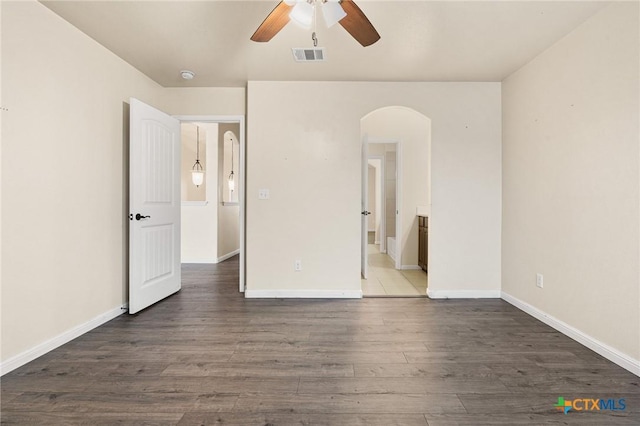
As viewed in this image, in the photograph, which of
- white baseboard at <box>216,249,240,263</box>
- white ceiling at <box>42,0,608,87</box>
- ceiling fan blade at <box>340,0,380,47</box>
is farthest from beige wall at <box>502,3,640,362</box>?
white baseboard at <box>216,249,240,263</box>

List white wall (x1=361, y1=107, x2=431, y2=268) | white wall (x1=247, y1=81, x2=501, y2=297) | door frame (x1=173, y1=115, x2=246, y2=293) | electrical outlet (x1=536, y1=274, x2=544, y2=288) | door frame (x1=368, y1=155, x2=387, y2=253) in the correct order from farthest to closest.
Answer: door frame (x1=368, y1=155, x2=387, y2=253)
white wall (x1=361, y1=107, x2=431, y2=268)
door frame (x1=173, y1=115, x2=246, y2=293)
white wall (x1=247, y1=81, x2=501, y2=297)
electrical outlet (x1=536, y1=274, x2=544, y2=288)

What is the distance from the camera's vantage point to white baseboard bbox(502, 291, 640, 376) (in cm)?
187

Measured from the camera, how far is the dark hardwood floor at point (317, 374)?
4.80 feet

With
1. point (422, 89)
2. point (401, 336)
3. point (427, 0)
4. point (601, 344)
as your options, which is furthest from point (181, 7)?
point (601, 344)

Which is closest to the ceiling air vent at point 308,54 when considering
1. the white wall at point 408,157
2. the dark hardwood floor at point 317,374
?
the white wall at point 408,157

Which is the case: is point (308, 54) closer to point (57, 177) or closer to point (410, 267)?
point (57, 177)

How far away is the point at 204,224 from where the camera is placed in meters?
5.36

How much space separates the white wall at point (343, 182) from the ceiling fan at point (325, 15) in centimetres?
140

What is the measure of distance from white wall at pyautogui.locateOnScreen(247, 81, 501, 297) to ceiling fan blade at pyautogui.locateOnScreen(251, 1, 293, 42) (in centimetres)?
136

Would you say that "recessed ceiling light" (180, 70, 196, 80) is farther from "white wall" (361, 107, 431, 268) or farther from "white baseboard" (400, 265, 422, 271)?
"white baseboard" (400, 265, 422, 271)

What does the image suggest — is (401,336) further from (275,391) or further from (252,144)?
(252,144)

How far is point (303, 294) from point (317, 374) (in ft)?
4.95

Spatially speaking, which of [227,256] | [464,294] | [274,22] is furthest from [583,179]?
[227,256]

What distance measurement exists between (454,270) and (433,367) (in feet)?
5.52
